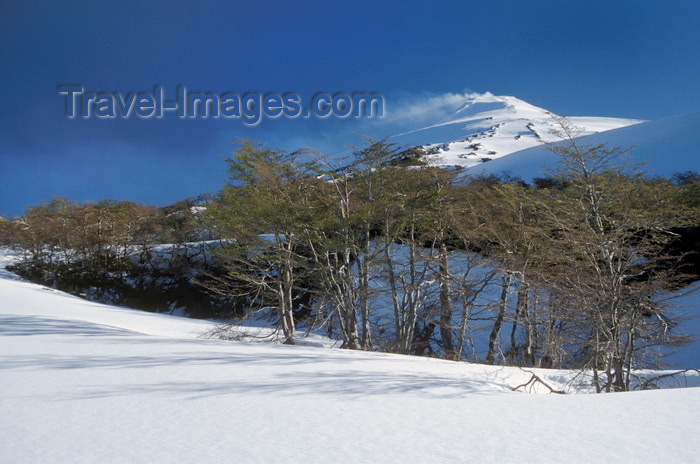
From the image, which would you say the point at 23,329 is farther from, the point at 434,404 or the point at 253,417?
the point at 434,404

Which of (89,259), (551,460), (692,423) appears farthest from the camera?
(89,259)

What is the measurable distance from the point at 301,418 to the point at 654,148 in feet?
89.6

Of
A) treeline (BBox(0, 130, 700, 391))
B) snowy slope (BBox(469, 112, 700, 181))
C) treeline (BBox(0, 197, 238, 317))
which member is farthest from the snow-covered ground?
treeline (BBox(0, 197, 238, 317))

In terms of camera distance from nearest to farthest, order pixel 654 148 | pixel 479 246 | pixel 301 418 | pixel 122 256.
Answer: pixel 301 418
pixel 479 246
pixel 654 148
pixel 122 256

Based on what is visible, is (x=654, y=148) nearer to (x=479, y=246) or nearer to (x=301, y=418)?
(x=479, y=246)

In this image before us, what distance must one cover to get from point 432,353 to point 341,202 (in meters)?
6.47

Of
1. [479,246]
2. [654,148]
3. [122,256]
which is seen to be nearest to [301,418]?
[479,246]

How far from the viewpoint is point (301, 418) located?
229 centimetres

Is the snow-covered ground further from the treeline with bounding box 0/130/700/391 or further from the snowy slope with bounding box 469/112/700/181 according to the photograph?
the snowy slope with bounding box 469/112/700/181

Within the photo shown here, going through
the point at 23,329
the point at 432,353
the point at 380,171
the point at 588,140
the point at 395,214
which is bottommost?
the point at 432,353

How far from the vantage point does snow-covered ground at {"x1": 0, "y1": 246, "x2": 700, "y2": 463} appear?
178 centimetres

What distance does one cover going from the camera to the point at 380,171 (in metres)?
10.3

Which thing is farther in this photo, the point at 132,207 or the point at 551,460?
the point at 132,207

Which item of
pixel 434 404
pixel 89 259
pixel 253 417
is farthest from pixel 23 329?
pixel 89 259
